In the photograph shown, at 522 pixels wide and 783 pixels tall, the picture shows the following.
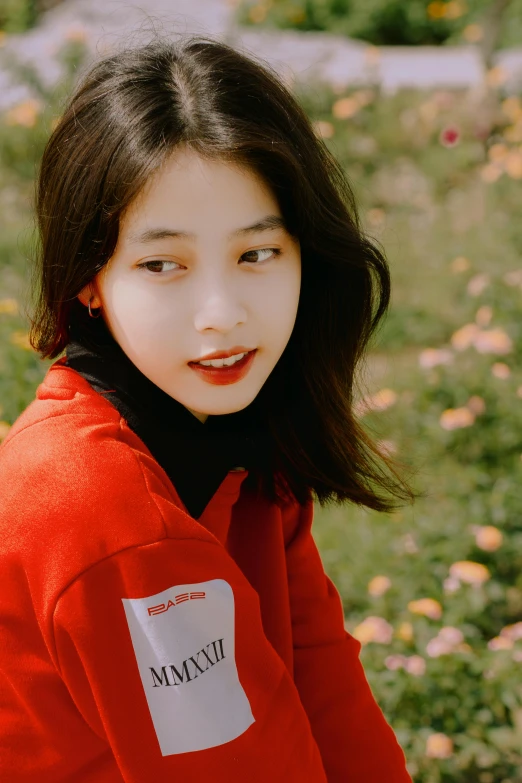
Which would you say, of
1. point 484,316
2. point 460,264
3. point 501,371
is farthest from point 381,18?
point 501,371

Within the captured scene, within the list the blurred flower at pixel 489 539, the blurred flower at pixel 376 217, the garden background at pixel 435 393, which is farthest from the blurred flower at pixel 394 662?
the blurred flower at pixel 376 217

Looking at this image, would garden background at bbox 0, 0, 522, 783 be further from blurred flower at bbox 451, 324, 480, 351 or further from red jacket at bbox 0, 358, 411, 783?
red jacket at bbox 0, 358, 411, 783

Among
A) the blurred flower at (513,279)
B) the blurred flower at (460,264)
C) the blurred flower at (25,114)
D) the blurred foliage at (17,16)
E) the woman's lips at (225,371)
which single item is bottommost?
the blurred flower at (460,264)

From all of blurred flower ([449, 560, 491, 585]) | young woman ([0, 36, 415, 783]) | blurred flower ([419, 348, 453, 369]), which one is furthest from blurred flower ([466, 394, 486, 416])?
young woman ([0, 36, 415, 783])

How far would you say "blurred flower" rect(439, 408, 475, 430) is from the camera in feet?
9.30

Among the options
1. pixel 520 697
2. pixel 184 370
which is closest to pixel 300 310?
pixel 184 370

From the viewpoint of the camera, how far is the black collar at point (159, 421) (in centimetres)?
126

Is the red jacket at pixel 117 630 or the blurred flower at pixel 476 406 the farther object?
the blurred flower at pixel 476 406

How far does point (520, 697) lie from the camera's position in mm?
2064

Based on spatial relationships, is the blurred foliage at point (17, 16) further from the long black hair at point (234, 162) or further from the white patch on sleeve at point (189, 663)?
the white patch on sleeve at point (189, 663)

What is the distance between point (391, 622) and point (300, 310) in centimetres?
115

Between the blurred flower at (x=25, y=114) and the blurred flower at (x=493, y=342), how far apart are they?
9.47 feet

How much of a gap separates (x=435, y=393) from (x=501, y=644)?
114cm

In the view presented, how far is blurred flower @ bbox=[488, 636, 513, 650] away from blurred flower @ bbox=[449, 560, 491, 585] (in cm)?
15
